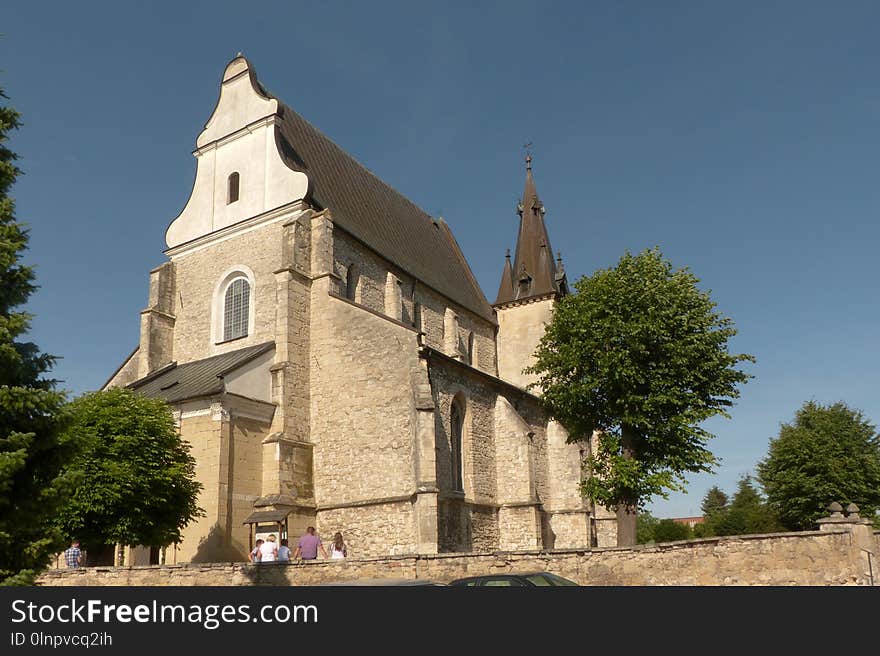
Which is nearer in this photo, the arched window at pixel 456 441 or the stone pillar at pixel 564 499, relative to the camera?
the arched window at pixel 456 441

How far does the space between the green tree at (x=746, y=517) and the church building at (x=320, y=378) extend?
13677 mm

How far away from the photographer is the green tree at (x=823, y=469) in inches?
1537

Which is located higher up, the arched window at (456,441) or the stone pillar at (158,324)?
the stone pillar at (158,324)

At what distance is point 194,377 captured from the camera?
955 inches

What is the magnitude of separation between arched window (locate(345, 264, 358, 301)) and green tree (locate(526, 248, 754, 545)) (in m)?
7.58

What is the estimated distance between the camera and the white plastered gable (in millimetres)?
26766

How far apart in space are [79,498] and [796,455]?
35951mm

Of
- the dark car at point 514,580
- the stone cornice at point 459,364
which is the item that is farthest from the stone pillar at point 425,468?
the dark car at point 514,580

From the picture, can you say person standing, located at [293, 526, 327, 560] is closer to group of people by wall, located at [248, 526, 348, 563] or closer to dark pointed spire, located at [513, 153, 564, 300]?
group of people by wall, located at [248, 526, 348, 563]

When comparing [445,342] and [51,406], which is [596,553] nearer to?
[51,406]

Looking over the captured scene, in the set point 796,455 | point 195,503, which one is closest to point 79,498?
point 195,503

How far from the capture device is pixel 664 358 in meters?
24.1

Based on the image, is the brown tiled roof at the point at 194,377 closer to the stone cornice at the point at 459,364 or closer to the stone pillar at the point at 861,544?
the stone cornice at the point at 459,364
